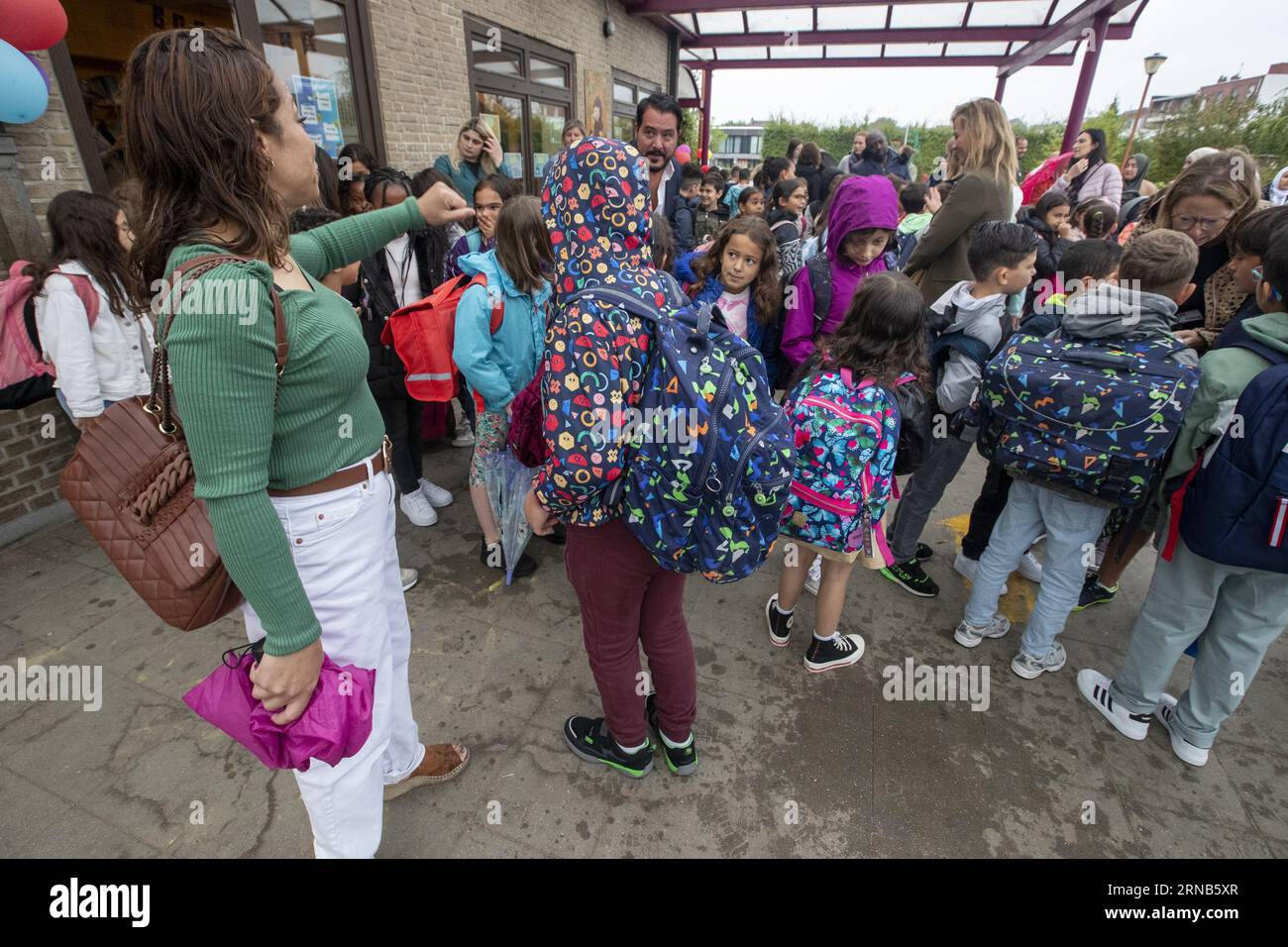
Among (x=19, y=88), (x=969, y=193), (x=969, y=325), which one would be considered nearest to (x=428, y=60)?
(x=19, y=88)

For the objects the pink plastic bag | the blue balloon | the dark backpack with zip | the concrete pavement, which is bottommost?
the concrete pavement

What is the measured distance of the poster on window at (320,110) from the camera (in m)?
5.14

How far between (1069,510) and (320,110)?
21.0 ft

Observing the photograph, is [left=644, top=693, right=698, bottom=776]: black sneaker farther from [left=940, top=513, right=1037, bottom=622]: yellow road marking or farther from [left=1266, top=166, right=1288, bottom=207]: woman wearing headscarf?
[left=1266, top=166, right=1288, bottom=207]: woman wearing headscarf

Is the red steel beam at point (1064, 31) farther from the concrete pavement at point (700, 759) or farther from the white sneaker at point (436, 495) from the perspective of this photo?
the white sneaker at point (436, 495)

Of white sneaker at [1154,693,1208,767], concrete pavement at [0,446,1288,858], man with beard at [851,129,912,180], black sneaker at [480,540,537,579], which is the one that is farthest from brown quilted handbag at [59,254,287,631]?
man with beard at [851,129,912,180]

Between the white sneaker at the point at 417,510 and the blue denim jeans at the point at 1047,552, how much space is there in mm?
3122

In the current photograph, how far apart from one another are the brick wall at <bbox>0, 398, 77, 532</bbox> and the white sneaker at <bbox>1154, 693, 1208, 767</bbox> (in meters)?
5.70

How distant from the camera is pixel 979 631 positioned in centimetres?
293

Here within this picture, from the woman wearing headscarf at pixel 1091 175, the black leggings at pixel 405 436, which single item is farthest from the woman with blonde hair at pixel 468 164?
the woman wearing headscarf at pixel 1091 175

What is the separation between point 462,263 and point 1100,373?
106 inches

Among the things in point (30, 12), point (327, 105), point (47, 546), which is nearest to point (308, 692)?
point (47, 546)

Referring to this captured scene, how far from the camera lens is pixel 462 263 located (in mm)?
2873

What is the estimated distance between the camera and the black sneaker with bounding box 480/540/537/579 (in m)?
3.36
